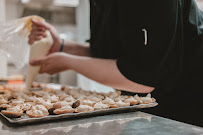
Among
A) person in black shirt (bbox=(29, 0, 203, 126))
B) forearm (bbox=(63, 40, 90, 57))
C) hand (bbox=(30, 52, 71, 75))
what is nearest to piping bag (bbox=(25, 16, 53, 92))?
hand (bbox=(30, 52, 71, 75))

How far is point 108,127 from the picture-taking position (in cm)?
62

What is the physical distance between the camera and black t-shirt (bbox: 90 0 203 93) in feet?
3.32

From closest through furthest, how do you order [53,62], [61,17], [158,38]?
[158,38], [53,62], [61,17]

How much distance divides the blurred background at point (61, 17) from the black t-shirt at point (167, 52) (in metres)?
2.46

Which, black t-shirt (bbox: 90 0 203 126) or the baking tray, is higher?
black t-shirt (bbox: 90 0 203 126)

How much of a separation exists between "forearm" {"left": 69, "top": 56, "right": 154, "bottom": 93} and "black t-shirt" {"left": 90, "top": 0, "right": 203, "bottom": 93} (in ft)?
0.14

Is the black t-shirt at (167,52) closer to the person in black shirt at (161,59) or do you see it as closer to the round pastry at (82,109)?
the person in black shirt at (161,59)

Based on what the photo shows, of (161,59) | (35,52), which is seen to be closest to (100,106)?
(161,59)

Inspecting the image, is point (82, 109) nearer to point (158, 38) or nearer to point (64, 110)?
point (64, 110)

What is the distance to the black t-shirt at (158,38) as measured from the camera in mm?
1013

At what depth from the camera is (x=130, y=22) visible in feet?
3.63

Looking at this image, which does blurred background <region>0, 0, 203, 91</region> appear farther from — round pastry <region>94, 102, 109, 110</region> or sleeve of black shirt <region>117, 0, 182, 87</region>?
round pastry <region>94, 102, 109, 110</region>

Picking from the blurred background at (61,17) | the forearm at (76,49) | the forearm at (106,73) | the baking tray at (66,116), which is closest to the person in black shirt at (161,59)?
the forearm at (106,73)

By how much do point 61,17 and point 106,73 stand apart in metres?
5.24
